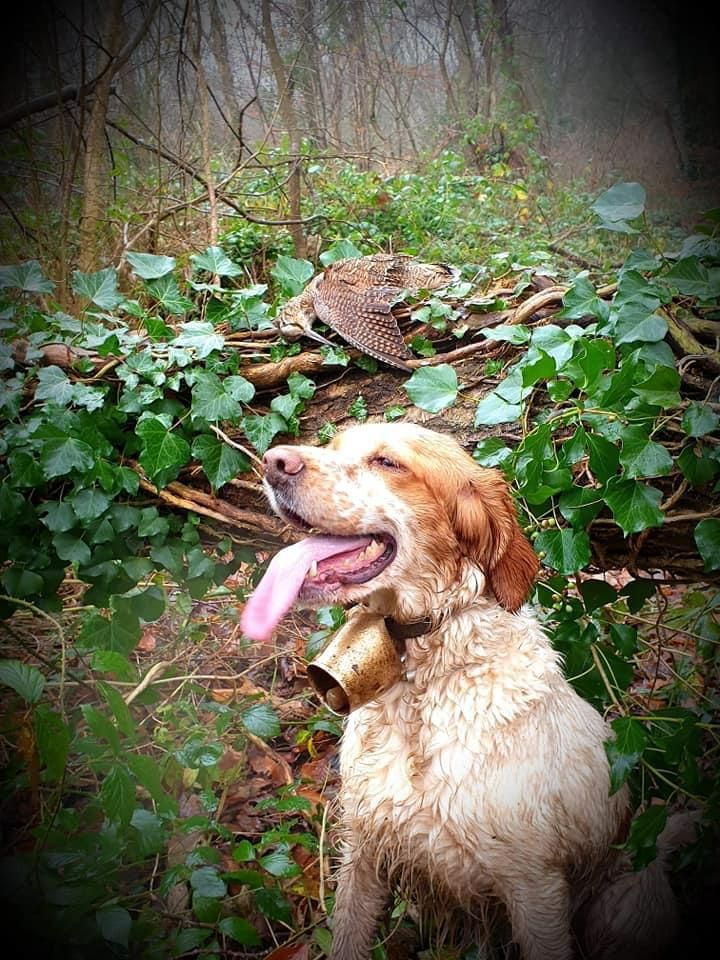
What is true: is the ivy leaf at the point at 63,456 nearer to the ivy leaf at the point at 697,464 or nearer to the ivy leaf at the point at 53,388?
the ivy leaf at the point at 53,388

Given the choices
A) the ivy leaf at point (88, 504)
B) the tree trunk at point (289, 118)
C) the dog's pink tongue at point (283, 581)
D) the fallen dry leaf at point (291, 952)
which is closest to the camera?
the dog's pink tongue at point (283, 581)

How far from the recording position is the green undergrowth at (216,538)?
162cm

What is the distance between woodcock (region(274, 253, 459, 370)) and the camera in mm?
2078

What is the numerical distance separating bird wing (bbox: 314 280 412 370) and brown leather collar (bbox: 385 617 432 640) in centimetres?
83

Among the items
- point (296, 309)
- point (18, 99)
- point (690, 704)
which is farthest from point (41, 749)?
point (18, 99)

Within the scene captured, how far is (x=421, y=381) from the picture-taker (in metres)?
1.88

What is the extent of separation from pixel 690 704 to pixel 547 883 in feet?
4.58

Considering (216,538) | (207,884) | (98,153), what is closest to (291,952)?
(207,884)

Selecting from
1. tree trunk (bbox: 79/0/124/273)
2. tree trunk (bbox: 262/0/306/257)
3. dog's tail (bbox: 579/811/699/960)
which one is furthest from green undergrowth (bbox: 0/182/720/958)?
tree trunk (bbox: 262/0/306/257)

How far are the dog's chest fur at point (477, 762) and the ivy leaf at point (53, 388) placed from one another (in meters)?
1.32

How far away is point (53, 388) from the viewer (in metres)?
2.03

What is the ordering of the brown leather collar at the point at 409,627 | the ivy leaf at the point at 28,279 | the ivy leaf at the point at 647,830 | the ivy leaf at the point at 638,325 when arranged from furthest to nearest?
the ivy leaf at the point at 28,279 → the ivy leaf at the point at 638,325 → the brown leather collar at the point at 409,627 → the ivy leaf at the point at 647,830

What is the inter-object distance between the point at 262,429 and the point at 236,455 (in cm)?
12

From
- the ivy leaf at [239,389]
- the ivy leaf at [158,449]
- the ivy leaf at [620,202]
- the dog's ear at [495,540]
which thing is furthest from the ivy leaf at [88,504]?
the ivy leaf at [620,202]
